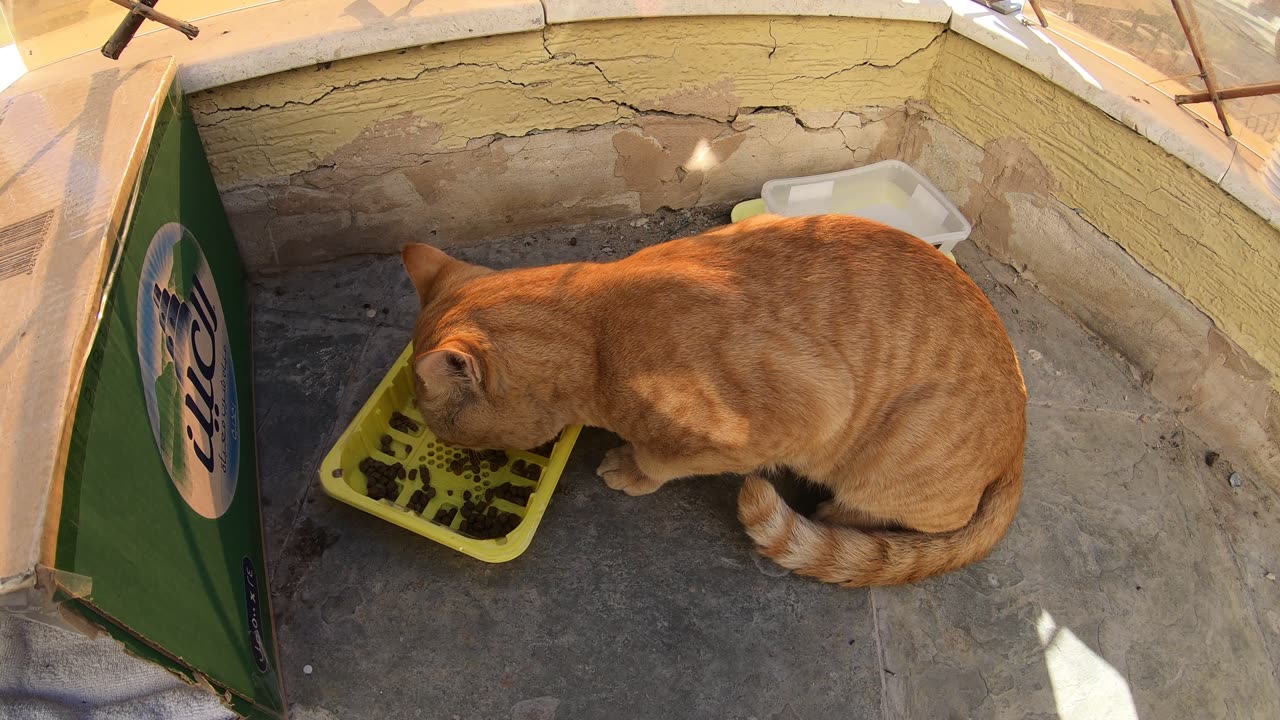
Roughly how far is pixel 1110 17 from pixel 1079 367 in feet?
4.82

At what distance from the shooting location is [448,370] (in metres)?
2.30

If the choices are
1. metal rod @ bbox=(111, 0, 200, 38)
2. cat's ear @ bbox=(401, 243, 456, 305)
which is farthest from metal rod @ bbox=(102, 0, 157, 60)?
cat's ear @ bbox=(401, 243, 456, 305)

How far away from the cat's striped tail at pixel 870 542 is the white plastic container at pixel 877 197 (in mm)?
1435

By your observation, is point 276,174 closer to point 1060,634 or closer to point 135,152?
point 135,152

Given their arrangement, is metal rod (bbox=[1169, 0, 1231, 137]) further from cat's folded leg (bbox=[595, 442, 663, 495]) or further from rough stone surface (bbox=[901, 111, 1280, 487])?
cat's folded leg (bbox=[595, 442, 663, 495])

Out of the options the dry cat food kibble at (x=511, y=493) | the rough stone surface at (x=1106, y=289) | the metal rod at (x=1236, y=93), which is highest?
the metal rod at (x=1236, y=93)

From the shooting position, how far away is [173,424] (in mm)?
2154

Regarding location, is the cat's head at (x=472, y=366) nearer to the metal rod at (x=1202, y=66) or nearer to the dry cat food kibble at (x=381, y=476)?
the dry cat food kibble at (x=381, y=476)

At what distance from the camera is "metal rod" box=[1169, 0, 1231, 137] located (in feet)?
9.48

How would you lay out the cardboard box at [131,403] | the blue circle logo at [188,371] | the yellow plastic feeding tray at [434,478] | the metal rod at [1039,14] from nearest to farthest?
1. the cardboard box at [131,403]
2. the blue circle logo at [188,371]
3. the yellow plastic feeding tray at [434,478]
4. the metal rod at [1039,14]

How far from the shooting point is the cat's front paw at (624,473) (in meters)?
2.90

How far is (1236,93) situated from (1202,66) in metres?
0.17

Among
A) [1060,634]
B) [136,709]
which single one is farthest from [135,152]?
[1060,634]

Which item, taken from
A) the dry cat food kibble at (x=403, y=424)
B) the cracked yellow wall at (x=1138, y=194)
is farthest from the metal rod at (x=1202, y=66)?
the dry cat food kibble at (x=403, y=424)
